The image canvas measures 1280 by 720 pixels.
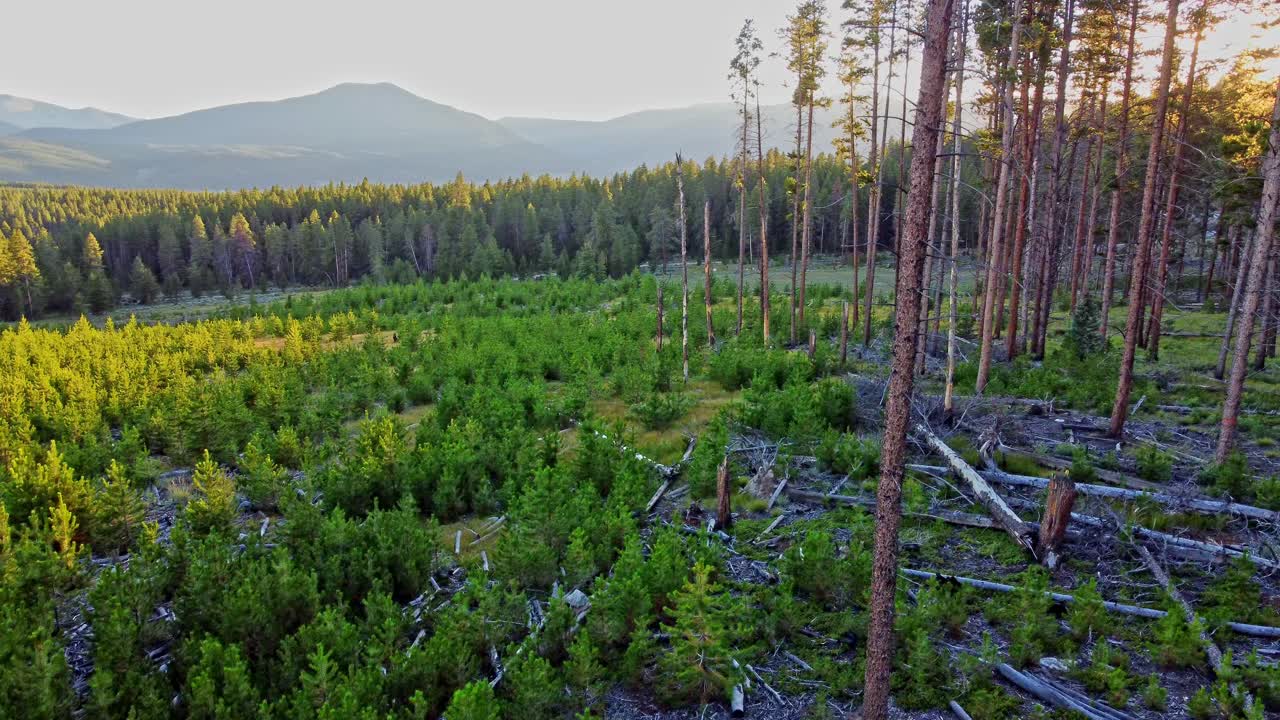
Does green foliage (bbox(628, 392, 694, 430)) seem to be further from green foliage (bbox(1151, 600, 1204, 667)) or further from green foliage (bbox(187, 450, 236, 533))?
green foliage (bbox(1151, 600, 1204, 667))

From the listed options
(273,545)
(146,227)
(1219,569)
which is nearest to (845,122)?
(1219,569)

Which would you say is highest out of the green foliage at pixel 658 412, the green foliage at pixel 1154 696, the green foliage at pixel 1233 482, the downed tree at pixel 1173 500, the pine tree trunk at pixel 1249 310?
the pine tree trunk at pixel 1249 310

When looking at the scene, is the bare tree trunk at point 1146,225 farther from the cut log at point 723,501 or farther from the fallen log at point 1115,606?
the cut log at point 723,501

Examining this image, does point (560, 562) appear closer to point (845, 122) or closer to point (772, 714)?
point (772, 714)

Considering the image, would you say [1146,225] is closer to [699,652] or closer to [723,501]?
[723,501]

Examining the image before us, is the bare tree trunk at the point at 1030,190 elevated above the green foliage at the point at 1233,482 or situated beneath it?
elevated above

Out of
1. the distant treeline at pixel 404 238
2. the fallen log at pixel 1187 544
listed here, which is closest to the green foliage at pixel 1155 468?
the fallen log at pixel 1187 544
